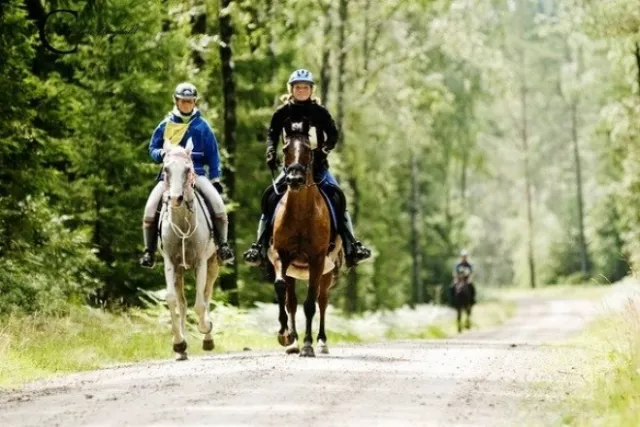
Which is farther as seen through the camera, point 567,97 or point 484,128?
point 567,97

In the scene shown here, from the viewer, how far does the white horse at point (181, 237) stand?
13.7 m

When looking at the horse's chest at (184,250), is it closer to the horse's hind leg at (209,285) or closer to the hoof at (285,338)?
the horse's hind leg at (209,285)

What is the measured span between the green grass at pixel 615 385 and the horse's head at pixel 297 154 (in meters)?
3.91

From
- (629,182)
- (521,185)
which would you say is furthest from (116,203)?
(521,185)

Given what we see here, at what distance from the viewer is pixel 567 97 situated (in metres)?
74.9

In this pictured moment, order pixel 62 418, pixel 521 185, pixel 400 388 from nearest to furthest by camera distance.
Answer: pixel 62 418 < pixel 400 388 < pixel 521 185

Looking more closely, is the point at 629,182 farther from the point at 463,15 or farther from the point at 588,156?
the point at 588,156

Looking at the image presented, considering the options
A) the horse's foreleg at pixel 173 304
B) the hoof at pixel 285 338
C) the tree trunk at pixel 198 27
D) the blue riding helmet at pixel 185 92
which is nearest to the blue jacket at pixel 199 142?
the blue riding helmet at pixel 185 92

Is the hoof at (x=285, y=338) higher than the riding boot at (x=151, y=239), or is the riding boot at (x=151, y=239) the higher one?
the riding boot at (x=151, y=239)

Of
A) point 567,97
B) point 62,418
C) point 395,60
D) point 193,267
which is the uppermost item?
point 567,97

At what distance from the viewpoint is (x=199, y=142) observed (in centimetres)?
1499

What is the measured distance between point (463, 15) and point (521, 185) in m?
52.3

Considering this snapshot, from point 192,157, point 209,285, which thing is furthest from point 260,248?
point 209,285

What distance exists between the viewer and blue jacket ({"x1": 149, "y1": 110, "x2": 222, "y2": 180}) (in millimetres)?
14805
